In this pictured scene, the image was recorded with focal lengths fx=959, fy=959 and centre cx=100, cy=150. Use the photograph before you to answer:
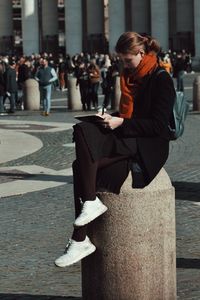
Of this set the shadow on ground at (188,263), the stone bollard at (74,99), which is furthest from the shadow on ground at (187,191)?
the stone bollard at (74,99)

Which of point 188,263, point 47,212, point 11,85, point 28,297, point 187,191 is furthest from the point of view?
point 11,85

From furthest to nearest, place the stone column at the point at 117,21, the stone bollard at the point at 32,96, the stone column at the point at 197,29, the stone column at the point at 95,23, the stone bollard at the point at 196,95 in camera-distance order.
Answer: the stone column at the point at 95,23 → the stone column at the point at 117,21 → the stone column at the point at 197,29 → the stone bollard at the point at 32,96 → the stone bollard at the point at 196,95

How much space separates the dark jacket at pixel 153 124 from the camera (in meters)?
6.17

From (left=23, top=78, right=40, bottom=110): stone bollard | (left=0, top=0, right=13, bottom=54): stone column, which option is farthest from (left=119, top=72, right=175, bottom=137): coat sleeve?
(left=0, top=0, right=13, bottom=54): stone column

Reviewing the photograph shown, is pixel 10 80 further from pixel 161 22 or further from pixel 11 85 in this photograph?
pixel 161 22

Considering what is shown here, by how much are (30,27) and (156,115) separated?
63.9m

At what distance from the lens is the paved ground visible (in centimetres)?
756

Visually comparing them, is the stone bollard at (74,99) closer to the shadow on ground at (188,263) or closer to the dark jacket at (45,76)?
the dark jacket at (45,76)

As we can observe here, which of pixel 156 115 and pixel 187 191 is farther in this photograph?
pixel 187 191

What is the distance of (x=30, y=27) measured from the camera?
6925 cm

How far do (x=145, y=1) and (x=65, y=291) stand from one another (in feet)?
219

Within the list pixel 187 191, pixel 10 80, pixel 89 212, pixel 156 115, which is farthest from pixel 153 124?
pixel 10 80

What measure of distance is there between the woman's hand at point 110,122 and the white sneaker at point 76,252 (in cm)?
75

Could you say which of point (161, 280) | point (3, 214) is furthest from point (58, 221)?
point (161, 280)
